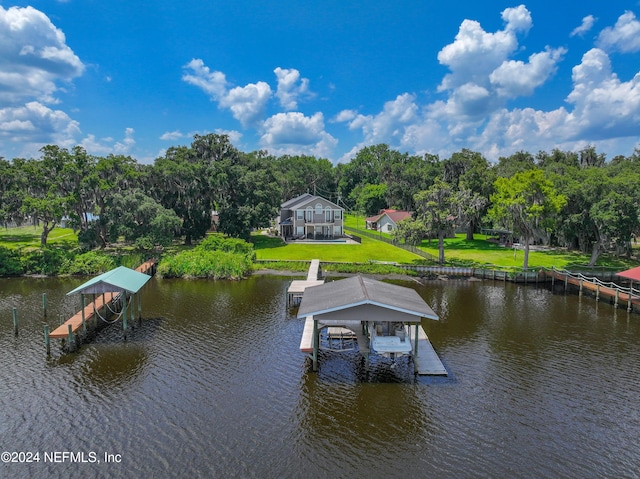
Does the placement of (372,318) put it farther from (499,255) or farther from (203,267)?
(499,255)

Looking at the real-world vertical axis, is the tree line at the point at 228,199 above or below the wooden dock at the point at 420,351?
above

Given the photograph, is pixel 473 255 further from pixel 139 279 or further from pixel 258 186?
pixel 139 279

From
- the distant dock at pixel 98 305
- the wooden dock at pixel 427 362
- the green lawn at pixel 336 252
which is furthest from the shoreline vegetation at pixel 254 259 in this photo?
the wooden dock at pixel 427 362

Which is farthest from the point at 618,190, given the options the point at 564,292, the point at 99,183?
the point at 99,183

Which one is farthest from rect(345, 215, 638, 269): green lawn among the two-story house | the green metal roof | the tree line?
the green metal roof

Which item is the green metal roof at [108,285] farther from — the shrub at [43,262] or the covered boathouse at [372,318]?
the shrub at [43,262]

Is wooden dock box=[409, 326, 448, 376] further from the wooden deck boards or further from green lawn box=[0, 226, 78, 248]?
green lawn box=[0, 226, 78, 248]
